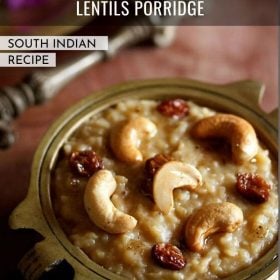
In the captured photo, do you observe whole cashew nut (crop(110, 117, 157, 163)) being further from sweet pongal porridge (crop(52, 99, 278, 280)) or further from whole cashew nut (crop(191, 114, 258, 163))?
whole cashew nut (crop(191, 114, 258, 163))

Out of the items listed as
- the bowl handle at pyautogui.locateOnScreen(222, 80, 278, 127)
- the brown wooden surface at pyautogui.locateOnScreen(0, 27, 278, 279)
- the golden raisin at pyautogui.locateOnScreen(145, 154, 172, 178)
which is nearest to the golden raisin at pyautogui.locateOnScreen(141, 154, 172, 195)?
the golden raisin at pyautogui.locateOnScreen(145, 154, 172, 178)

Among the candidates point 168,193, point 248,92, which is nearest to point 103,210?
point 168,193

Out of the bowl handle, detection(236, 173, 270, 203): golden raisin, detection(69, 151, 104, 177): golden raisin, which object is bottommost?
detection(236, 173, 270, 203): golden raisin

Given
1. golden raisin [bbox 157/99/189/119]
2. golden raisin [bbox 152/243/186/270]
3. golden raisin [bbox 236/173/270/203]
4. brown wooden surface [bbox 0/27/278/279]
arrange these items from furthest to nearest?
1. brown wooden surface [bbox 0/27/278/279]
2. golden raisin [bbox 157/99/189/119]
3. golden raisin [bbox 236/173/270/203]
4. golden raisin [bbox 152/243/186/270]

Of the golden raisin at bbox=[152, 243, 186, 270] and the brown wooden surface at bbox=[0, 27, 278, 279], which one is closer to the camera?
the golden raisin at bbox=[152, 243, 186, 270]

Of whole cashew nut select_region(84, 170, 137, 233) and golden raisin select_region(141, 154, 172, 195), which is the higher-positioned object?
golden raisin select_region(141, 154, 172, 195)
